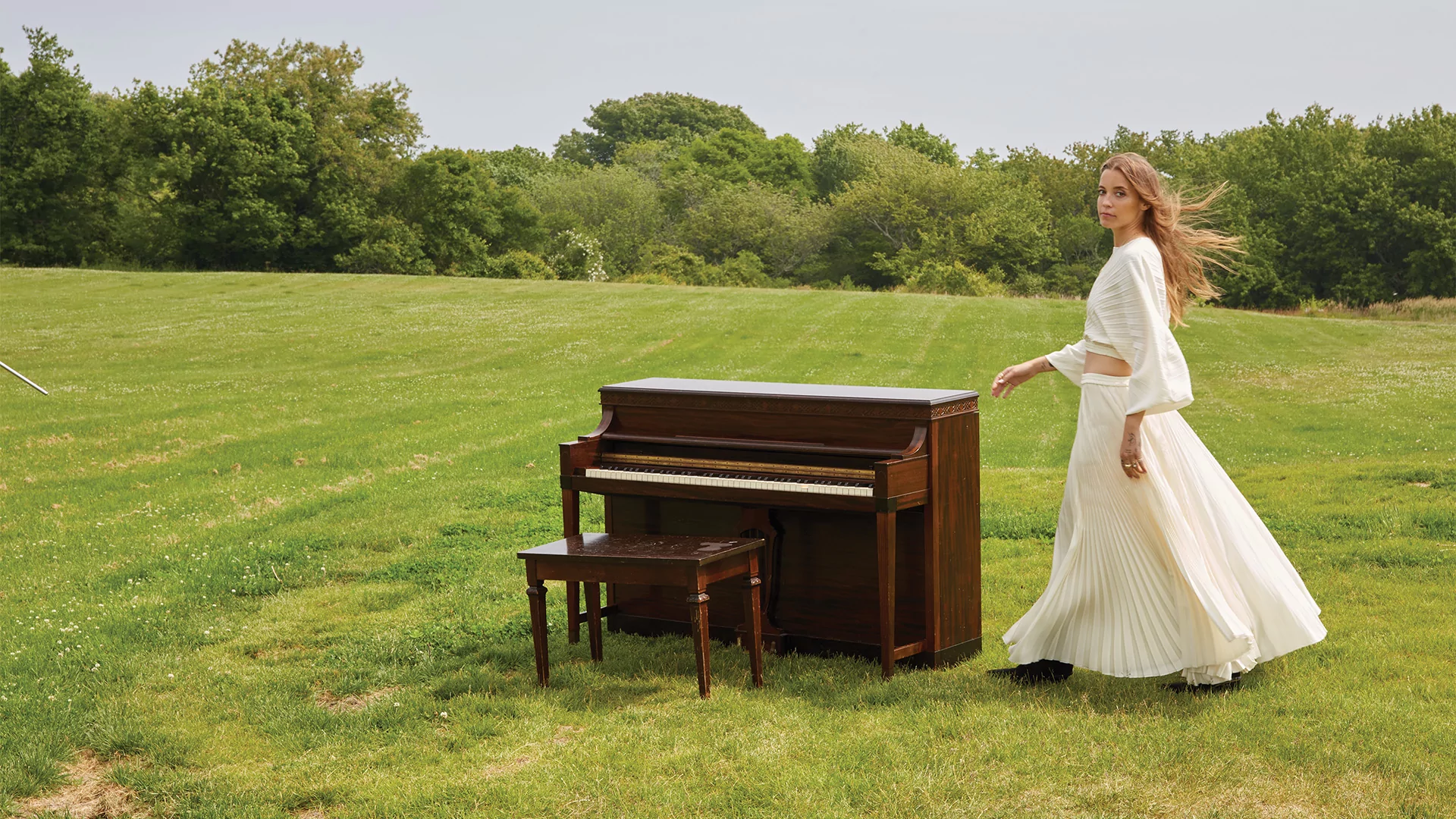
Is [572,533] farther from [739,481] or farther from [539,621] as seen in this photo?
[739,481]

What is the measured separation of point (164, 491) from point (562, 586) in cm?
590

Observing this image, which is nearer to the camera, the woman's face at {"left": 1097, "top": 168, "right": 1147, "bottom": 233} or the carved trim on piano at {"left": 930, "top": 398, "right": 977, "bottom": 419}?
the woman's face at {"left": 1097, "top": 168, "right": 1147, "bottom": 233}

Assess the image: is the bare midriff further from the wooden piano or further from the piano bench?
the piano bench

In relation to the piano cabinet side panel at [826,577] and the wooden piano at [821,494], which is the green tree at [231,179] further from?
the piano cabinet side panel at [826,577]

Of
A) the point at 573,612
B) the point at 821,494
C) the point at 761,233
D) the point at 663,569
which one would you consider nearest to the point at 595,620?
the point at 573,612

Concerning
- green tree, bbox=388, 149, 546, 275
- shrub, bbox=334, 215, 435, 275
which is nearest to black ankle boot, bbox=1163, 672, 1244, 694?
shrub, bbox=334, 215, 435, 275

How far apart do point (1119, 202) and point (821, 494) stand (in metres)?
2.01

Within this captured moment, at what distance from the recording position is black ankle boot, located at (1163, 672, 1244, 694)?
562 cm

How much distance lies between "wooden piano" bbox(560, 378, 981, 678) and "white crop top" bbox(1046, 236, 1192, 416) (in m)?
0.90

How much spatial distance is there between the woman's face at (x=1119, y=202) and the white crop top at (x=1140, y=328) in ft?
0.35

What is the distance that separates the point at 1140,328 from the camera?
5.59m

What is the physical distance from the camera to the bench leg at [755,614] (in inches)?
235

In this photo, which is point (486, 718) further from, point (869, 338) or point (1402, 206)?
point (1402, 206)

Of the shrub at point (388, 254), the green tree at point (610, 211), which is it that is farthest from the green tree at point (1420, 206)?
the shrub at point (388, 254)
